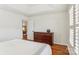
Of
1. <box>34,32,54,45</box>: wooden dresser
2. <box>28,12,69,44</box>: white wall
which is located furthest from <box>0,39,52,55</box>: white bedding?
<box>34,32,54,45</box>: wooden dresser

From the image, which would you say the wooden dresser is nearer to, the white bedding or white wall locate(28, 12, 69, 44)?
white wall locate(28, 12, 69, 44)

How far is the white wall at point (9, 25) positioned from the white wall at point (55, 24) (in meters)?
0.30

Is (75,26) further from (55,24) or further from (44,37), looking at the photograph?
(44,37)

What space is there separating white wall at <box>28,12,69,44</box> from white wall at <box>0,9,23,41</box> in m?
0.30

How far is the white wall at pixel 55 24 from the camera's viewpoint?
72.6 inches

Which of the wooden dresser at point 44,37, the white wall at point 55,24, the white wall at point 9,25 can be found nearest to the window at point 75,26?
the white wall at point 55,24

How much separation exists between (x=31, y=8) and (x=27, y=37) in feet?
2.44

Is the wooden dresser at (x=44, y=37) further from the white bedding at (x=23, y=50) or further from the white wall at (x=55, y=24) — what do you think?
the white bedding at (x=23, y=50)

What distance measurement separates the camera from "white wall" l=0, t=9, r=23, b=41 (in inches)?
78.4

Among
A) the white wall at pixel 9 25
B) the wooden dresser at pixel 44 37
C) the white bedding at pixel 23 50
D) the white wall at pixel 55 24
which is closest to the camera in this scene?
the white bedding at pixel 23 50

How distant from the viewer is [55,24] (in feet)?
6.50
